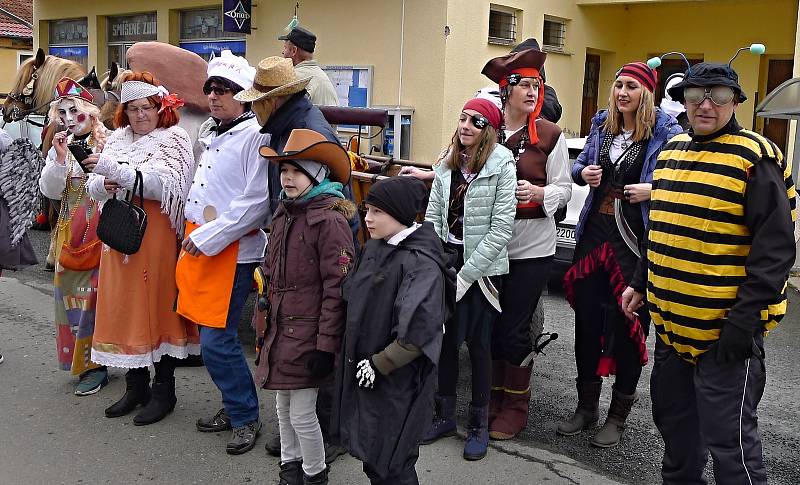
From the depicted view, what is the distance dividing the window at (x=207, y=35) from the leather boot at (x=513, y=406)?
443 inches

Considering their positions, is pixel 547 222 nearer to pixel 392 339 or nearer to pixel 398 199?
pixel 398 199

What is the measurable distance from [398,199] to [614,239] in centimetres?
155

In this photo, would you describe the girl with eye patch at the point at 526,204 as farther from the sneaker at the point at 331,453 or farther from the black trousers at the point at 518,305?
the sneaker at the point at 331,453

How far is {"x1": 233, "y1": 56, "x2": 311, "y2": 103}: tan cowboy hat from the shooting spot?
155 inches

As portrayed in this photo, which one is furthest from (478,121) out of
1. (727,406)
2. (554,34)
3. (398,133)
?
(554,34)

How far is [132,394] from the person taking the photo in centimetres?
482

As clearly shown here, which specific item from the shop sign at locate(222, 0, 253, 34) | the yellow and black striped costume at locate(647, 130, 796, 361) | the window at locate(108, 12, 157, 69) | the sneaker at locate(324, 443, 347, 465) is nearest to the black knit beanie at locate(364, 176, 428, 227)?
the yellow and black striped costume at locate(647, 130, 796, 361)

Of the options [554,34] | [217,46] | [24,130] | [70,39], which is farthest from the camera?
[70,39]

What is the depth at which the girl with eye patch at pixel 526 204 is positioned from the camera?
436 cm

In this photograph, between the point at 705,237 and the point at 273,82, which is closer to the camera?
the point at 705,237

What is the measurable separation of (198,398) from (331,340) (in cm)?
193

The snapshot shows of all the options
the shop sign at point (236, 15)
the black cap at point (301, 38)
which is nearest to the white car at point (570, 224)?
the black cap at point (301, 38)

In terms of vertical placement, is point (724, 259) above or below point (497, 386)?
above

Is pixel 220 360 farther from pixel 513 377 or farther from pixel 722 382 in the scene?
pixel 722 382
